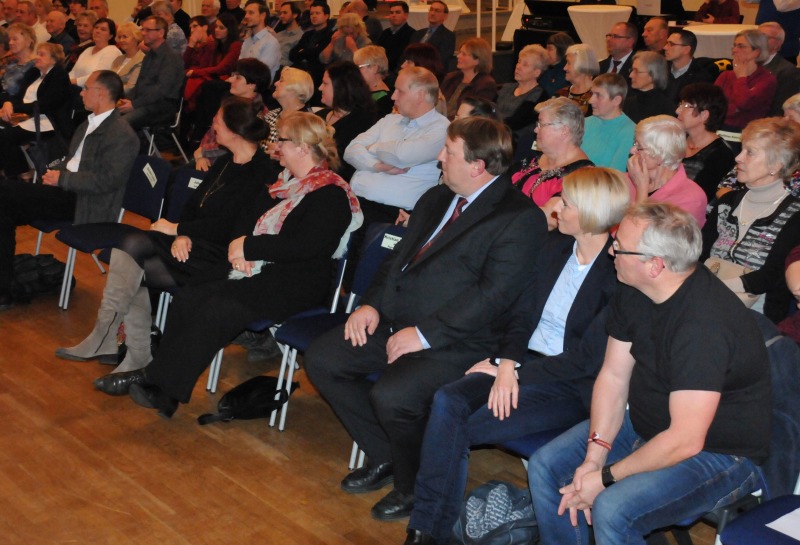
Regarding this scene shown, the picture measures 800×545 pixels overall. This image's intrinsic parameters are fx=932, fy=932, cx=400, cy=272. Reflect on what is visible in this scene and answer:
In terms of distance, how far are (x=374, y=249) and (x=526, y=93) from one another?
8.81ft

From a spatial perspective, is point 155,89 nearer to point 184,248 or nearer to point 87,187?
point 87,187

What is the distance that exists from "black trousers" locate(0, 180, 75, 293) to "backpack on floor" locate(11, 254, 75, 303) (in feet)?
0.23

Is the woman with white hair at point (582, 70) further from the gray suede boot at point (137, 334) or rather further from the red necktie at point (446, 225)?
the gray suede boot at point (137, 334)

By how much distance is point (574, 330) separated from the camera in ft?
9.86

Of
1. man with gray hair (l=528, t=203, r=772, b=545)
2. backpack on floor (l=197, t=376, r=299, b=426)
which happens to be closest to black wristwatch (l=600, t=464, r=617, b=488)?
man with gray hair (l=528, t=203, r=772, b=545)

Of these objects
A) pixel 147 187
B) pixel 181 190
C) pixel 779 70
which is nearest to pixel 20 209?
pixel 147 187

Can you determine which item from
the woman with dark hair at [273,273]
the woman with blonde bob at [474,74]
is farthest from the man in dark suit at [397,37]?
the woman with dark hair at [273,273]

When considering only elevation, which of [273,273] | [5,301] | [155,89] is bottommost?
[5,301]

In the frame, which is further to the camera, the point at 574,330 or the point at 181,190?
the point at 181,190

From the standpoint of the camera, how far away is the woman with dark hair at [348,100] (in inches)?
207

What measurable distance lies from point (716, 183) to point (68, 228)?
317 cm

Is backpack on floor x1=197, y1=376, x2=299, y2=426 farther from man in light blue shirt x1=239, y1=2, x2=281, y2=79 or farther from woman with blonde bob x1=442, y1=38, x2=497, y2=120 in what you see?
man in light blue shirt x1=239, y1=2, x2=281, y2=79

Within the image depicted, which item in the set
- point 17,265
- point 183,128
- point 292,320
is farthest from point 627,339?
point 183,128

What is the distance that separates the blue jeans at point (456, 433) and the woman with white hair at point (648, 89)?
306cm
